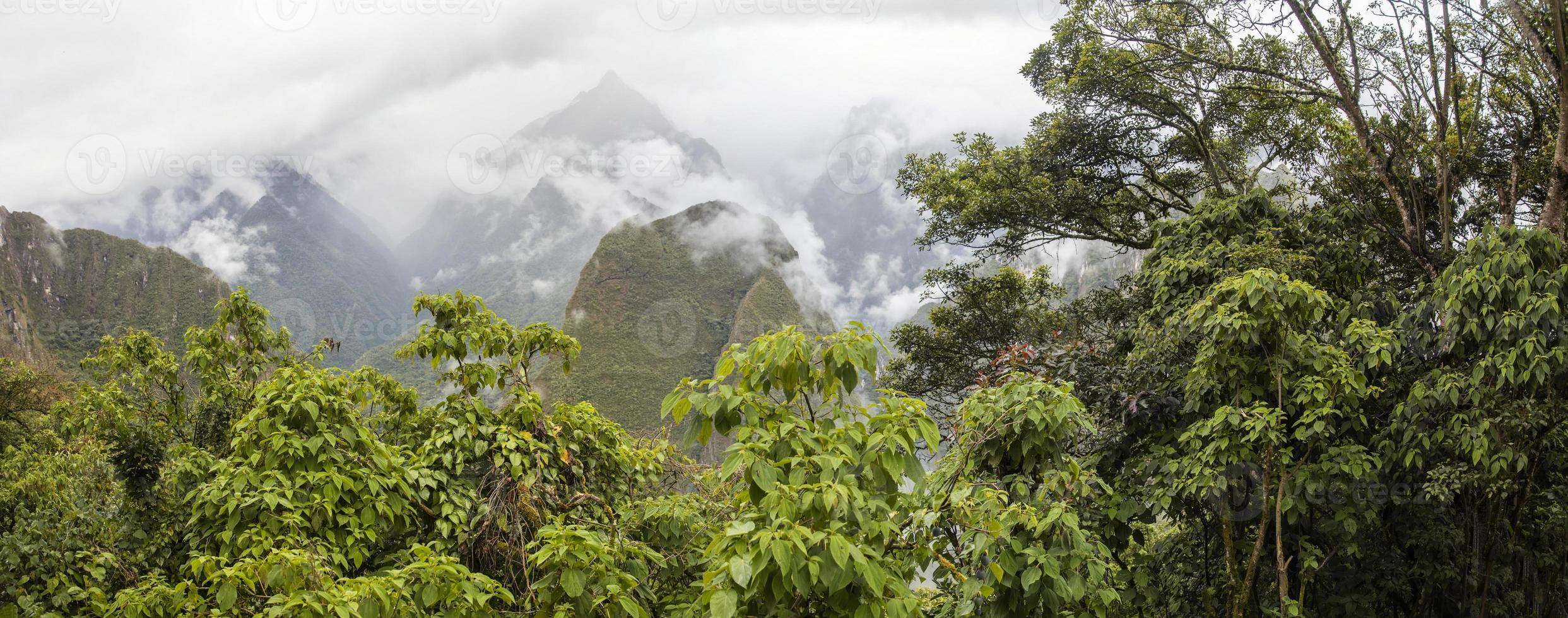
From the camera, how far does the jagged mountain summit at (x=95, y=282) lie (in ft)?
226

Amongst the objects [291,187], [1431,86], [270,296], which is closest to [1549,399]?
[1431,86]

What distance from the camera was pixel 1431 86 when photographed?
316 inches

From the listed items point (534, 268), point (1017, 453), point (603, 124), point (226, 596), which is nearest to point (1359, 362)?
point (1017, 453)

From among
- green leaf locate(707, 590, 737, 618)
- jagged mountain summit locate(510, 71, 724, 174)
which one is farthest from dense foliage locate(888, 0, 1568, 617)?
jagged mountain summit locate(510, 71, 724, 174)

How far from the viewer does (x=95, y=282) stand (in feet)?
243

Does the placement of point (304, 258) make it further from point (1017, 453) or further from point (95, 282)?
point (1017, 453)

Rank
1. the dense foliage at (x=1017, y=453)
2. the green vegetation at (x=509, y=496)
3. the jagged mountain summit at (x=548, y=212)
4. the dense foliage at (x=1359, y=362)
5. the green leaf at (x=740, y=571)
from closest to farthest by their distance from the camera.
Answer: the green leaf at (x=740, y=571) → the green vegetation at (x=509, y=496) → the dense foliage at (x=1017, y=453) → the dense foliage at (x=1359, y=362) → the jagged mountain summit at (x=548, y=212)

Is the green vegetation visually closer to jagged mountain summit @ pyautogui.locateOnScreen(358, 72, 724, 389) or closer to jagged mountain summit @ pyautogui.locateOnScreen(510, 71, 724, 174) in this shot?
jagged mountain summit @ pyautogui.locateOnScreen(358, 72, 724, 389)

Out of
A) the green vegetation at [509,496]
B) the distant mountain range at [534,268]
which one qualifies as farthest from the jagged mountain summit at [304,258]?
the green vegetation at [509,496]

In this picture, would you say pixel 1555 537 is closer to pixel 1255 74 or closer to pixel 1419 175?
pixel 1419 175

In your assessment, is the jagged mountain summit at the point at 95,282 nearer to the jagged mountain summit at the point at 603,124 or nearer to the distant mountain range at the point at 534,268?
the distant mountain range at the point at 534,268

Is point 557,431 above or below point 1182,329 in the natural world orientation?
below

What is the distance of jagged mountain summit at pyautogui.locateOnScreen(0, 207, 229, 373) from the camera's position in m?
68.9

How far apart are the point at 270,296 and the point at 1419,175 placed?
135 metres
